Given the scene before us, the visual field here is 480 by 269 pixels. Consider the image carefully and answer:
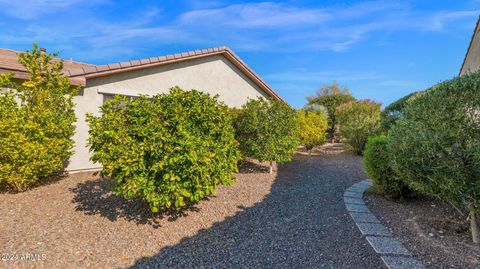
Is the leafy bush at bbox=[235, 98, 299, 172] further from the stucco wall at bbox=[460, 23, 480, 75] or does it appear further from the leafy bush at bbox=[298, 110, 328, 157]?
the stucco wall at bbox=[460, 23, 480, 75]

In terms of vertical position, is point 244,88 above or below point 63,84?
above

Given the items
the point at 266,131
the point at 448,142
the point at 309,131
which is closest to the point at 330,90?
the point at 309,131

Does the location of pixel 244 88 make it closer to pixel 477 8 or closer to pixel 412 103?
pixel 412 103

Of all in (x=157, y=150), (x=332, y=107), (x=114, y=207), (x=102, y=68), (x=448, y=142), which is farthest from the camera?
(x=332, y=107)

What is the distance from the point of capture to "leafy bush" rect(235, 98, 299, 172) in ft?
29.2

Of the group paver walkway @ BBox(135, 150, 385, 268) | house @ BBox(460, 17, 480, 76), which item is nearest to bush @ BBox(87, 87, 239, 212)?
paver walkway @ BBox(135, 150, 385, 268)

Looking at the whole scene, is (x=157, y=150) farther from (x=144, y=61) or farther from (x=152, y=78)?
(x=152, y=78)

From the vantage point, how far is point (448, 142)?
13.2ft

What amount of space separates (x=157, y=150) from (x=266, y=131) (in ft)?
16.7

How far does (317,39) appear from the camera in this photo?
33.7ft

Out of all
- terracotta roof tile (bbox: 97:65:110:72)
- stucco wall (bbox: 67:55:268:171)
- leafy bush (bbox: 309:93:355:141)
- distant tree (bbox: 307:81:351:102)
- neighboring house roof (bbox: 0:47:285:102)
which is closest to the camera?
neighboring house roof (bbox: 0:47:285:102)

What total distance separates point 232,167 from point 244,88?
27.4ft

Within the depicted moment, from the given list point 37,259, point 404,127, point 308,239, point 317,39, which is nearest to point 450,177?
point 404,127

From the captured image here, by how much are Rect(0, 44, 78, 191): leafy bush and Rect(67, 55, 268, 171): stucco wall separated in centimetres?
82
